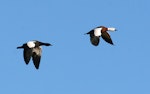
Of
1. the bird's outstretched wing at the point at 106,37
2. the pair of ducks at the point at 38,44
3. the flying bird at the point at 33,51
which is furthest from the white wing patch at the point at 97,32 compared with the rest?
the flying bird at the point at 33,51

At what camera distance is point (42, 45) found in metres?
46.7

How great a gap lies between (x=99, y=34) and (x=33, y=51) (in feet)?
13.8

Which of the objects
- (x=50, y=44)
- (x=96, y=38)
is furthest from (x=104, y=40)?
(x=50, y=44)

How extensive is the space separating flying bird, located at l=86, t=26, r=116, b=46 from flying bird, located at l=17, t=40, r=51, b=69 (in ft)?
10.2

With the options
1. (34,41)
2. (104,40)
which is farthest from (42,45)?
(104,40)

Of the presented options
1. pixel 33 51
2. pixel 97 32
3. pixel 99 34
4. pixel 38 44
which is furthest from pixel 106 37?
pixel 33 51

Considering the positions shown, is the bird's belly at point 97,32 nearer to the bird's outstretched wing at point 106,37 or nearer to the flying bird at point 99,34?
the flying bird at point 99,34

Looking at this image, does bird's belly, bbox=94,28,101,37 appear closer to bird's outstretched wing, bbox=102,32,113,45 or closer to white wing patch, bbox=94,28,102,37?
white wing patch, bbox=94,28,102,37

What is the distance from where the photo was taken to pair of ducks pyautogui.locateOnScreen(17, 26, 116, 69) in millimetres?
46500

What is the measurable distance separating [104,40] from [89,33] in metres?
1.12

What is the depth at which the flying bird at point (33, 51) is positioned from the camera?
46.4 meters

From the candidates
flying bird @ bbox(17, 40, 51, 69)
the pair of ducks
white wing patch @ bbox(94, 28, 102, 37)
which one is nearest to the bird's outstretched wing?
the pair of ducks

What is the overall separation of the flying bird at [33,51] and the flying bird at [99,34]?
312 cm

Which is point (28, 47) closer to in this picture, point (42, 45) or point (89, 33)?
point (42, 45)
